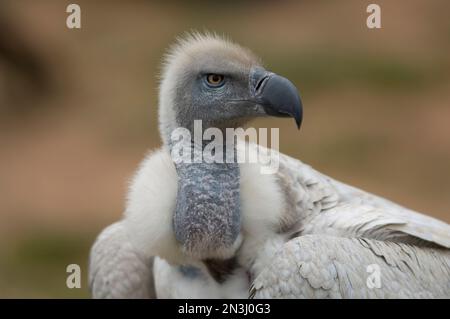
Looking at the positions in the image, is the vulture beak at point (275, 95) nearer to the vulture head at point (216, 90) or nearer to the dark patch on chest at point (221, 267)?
the vulture head at point (216, 90)

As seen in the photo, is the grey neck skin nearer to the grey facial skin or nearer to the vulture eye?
the grey facial skin

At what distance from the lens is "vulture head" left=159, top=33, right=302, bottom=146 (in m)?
3.65

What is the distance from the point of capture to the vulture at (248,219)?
3.38 meters

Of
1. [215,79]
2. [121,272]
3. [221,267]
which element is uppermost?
[215,79]

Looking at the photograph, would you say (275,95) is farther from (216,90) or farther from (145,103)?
(145,103)

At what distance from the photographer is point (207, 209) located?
11.6 feet

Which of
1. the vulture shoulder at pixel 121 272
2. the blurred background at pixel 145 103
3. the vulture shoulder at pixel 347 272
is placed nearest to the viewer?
the vulture shoulder at pixel 347 272

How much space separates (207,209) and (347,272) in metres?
0.58

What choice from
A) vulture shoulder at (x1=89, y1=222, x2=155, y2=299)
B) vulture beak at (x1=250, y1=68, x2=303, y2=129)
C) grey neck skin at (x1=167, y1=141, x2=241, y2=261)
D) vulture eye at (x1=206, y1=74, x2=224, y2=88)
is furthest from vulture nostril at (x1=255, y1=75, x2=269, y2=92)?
vulture shoulder at (x1=89, y1=222, x2=155, y2=299)

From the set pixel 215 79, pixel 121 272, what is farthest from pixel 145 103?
pixel 215 79

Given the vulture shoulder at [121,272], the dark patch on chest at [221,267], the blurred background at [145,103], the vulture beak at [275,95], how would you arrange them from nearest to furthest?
1. the vulture beak at [275,95]
2. the dark patch on chest at [221,267]
3. the vulture shoulder at [121,272]
4. the blurred background at [145,103]

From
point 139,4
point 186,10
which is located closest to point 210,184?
point 186,10

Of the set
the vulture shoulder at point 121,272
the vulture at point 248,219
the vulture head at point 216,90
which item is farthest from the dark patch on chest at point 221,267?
the vulture shoulder at point 121,272

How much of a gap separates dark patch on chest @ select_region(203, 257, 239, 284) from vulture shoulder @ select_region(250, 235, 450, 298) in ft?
0.60
